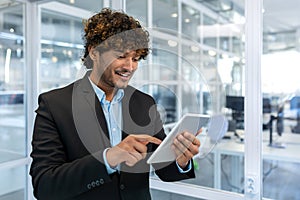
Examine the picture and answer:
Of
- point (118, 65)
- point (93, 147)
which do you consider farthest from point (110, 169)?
point (118, 65)

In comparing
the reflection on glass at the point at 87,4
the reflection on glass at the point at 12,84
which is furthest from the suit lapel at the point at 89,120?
the reflection on glass at the point at 12,84

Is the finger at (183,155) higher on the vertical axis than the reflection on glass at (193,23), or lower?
lower

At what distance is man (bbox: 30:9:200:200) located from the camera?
98 cm

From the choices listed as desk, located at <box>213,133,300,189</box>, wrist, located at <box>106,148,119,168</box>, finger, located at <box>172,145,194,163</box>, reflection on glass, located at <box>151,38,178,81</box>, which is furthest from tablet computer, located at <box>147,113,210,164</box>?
desk, located at <box>213,133,300,189</box>

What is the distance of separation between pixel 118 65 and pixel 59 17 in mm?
2327

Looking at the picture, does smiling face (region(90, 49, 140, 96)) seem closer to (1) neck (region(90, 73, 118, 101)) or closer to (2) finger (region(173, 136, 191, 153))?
(1) neck (region(90, 73, 118, 101))

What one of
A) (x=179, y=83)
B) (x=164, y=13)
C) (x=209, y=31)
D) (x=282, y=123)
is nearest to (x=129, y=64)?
(x=179, y=83)

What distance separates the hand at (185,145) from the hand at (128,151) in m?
0.13

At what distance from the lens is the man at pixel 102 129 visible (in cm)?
98

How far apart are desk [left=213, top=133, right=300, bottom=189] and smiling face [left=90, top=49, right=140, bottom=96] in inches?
80.2

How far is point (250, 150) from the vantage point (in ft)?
5.44

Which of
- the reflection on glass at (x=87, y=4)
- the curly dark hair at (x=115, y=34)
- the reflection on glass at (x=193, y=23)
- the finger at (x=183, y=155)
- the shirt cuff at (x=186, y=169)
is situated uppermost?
the reflection on glass at (x=193, y=23)

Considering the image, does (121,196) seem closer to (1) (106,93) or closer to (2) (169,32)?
(1) (106,93)

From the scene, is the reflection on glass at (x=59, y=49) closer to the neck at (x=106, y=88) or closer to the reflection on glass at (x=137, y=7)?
the reflection on glass at (x=137, y=7)
